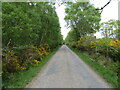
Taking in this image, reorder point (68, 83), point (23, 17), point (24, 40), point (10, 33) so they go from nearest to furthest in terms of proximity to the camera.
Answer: point (68, 83)
point (10, 33)
point (23, 17)
point (24, 40)

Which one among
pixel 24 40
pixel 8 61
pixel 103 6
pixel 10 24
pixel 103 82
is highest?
pixel 103 6

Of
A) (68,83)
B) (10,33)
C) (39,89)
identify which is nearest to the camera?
(39,89)

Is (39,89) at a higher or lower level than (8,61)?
lower

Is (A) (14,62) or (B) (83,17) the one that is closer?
(A) (14,62)

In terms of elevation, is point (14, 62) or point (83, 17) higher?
point (83, 17)

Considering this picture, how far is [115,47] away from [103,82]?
6.39 metres

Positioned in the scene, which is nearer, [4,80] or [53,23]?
[4,80]

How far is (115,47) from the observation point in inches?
381

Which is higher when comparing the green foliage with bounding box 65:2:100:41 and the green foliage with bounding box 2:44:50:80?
the green foliage with bounding box 65:2:100:41

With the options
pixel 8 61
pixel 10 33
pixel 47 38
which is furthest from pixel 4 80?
pixel 47 38

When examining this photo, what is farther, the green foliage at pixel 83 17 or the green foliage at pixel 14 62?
the green foliage at pixel 83 17

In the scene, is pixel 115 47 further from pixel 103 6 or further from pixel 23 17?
pixel 23 17

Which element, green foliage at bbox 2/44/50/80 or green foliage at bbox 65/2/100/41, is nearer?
green foliage at bbox 2/44/50/80

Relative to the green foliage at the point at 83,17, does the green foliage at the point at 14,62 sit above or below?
below
